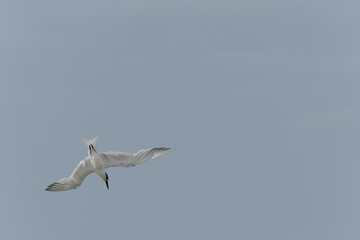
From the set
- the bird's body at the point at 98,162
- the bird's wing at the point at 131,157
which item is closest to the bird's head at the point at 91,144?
the bird's body at the point at 98,162

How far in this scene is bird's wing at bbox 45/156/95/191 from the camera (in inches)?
2936

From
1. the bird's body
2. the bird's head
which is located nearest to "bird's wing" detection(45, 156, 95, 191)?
the bird's body

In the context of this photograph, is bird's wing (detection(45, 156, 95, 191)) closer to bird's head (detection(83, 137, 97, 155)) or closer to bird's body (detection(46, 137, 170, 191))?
bird's body (detection(46, 137, 170, 191))

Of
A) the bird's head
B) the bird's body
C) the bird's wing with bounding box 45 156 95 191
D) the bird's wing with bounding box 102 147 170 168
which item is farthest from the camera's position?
the bird's wing with bounding box 45 156 95 191

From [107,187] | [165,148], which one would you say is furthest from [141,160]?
[107,187]

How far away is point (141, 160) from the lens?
7106 centimetres

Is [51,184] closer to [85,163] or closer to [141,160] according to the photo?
[85,163]

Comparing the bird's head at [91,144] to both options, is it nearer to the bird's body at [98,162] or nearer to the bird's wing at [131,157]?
the bird's body at [98,162]

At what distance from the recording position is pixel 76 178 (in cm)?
7512

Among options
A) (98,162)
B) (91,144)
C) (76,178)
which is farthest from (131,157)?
(76,178)

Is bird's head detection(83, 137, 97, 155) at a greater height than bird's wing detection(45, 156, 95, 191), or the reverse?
bird's head detection(83, 137, 97, 155)

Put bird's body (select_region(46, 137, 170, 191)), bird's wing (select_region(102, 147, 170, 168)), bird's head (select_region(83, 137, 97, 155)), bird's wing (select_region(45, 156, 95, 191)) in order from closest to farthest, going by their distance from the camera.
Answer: bird's wing (select_region(102, 147, 170, 168)), bird's body (select_region(46, 137, 170, 191)), bird's head (select_region(83, 137, 97, 155)), bird's wing (select_region(45, 156, 95, 191))

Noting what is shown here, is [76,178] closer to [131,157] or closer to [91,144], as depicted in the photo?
[91,144]

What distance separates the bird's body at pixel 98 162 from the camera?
2795 inches
